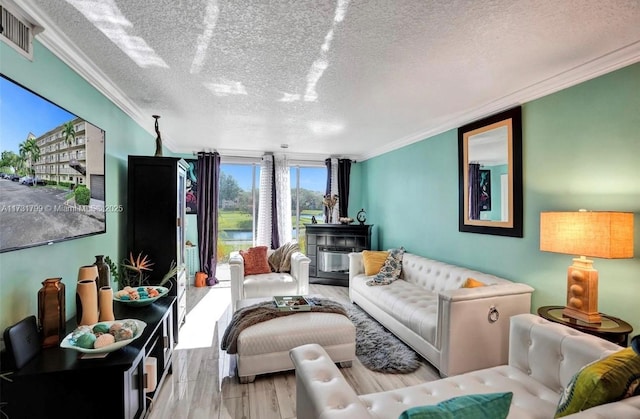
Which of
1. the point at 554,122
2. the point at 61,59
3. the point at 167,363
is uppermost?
the point at 61,59

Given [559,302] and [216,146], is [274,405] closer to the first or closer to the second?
[559,302]

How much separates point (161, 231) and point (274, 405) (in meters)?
1.96

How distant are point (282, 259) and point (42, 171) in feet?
10.1

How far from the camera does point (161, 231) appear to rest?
301 cm

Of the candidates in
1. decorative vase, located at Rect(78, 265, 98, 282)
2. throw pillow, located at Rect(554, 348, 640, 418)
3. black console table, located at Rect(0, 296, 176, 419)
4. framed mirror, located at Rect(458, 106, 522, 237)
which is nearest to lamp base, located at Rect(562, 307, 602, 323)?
framed mirror, located at Rect(458, 106, 522, 237)

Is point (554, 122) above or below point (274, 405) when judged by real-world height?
above

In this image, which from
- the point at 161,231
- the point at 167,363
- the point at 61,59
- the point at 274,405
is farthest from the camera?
the point at 161,231

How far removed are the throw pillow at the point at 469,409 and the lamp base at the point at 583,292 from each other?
163cm

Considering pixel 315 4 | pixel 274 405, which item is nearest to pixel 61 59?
pixel 315 4

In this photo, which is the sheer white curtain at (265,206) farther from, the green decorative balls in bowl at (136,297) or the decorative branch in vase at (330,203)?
the green decorative balls in bowl at (136,297)

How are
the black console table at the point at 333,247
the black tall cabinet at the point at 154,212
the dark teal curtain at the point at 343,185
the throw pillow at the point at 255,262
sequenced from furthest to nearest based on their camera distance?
the dark teal curtain at the point at 343,185 < the black console table at the point at 333,247 < the throw pillow at the point at 255,262 < the black tall cabinet at the point at 154,212

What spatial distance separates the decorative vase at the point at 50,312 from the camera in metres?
1.60

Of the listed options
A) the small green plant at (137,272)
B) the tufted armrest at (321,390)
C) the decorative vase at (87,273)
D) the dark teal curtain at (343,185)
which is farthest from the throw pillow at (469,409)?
the dark teal curtain at (343,185)

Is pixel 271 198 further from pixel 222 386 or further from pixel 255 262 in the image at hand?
pixel 222 386
